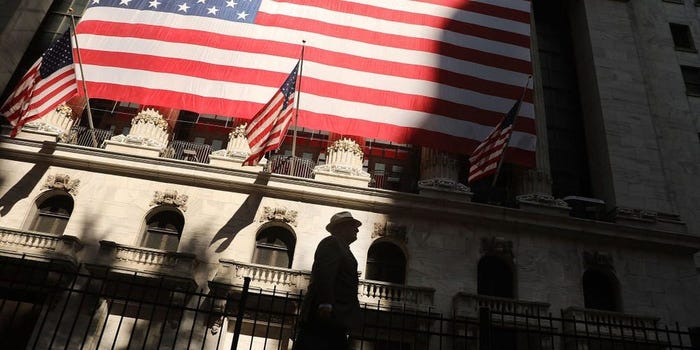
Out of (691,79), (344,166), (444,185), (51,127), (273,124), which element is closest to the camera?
(273,124)

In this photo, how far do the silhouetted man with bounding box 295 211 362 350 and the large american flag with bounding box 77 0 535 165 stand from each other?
10998 millimetres

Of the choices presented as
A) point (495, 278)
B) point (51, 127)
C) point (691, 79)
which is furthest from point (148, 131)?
point (691, 79)

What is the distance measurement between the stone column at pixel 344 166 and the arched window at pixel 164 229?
505cm

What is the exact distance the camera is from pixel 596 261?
1744cm

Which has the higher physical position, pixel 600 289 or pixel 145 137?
pixel 145 137

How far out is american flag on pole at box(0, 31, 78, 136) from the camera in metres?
15.4

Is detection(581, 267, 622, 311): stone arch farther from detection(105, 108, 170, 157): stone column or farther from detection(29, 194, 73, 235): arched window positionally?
detection(29, 194, 73, 235): arched window

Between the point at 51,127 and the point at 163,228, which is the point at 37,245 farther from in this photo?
the point at 51,127

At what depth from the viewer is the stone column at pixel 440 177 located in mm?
18281

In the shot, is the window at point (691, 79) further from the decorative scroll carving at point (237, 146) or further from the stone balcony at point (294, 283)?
the decorative scroll carving at point (237, 146)

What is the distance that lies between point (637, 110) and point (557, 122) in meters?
3.22

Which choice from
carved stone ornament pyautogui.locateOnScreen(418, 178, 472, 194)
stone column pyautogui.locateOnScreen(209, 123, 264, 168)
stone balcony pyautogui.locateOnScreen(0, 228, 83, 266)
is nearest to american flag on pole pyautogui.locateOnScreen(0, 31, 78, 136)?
stone balcony pyautogui.locateOnScreen(0, 228, 83, 266)

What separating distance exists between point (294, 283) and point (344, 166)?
188 inches

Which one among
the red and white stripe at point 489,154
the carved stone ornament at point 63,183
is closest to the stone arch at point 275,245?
the red and white stripe at point 489,154
